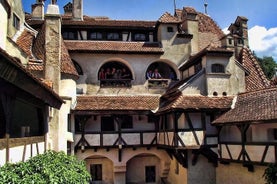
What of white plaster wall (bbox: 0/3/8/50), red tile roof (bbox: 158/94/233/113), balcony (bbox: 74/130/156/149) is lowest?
balcony (bbox: 74/130/156/149)

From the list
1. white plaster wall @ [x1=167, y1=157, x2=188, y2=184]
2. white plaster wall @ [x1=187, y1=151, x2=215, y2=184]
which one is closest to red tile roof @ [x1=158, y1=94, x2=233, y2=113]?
white plaster wall @ [x1=187, y1=151, x2=215, y2=184]

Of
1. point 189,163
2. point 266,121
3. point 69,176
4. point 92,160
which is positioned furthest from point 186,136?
point 69,176

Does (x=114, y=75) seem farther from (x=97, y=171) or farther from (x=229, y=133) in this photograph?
(x=229, y=133)

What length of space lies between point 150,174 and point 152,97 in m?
5.55

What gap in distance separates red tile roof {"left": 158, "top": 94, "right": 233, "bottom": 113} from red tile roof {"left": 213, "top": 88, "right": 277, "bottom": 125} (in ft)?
2.11

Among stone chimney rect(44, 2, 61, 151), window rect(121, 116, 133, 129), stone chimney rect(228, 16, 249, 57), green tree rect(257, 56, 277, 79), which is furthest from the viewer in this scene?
green tree rect(257, 56, 277, 79)

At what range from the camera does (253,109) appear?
15.8 metres

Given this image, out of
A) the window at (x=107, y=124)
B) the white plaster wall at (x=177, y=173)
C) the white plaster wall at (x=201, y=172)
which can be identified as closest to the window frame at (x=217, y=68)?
the white plaster wall at (x=201, y=172)

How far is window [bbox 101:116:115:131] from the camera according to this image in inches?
850

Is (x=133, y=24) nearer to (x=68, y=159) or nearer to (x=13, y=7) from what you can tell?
(x=13, y=7)

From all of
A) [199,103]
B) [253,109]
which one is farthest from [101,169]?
[253,109]

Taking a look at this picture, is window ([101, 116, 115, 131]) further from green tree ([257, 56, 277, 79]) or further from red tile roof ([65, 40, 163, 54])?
green tree ([257, 56, 277, 79])

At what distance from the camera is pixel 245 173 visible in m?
15.9

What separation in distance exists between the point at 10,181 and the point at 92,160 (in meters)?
17.1
